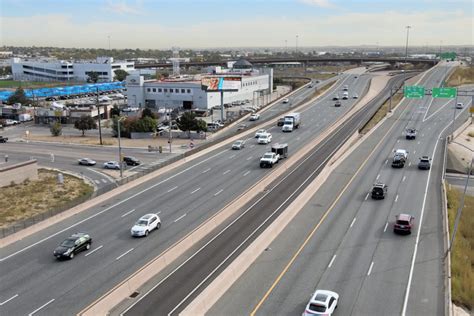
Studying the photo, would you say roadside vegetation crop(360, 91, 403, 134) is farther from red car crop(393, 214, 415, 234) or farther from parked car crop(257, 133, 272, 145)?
red car crop(393, 214, 415, 234)

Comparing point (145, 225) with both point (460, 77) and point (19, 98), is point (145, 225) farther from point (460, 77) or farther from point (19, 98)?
point (460, 77)

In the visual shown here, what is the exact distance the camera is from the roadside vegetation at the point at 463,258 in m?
26.6

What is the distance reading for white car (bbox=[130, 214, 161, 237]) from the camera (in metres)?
32.6

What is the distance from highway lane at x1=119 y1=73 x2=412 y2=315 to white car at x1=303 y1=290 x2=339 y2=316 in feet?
20.5

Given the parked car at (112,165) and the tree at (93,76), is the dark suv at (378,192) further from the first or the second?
the tree at (93,76)

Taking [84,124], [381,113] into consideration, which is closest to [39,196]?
[84,124]

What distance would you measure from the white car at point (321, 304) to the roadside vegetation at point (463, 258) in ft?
29.2

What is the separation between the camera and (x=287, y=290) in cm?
2477

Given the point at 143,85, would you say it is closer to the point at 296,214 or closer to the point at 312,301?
the point at 296,214

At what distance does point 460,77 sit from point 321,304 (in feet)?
470

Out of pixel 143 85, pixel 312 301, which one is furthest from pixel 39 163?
pixel 143 85

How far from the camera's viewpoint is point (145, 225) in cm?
3306

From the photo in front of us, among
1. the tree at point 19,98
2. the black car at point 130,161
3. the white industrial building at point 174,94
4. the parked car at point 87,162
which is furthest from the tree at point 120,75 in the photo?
the black car at point 130,161

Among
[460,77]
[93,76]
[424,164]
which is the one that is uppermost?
[460,77]
